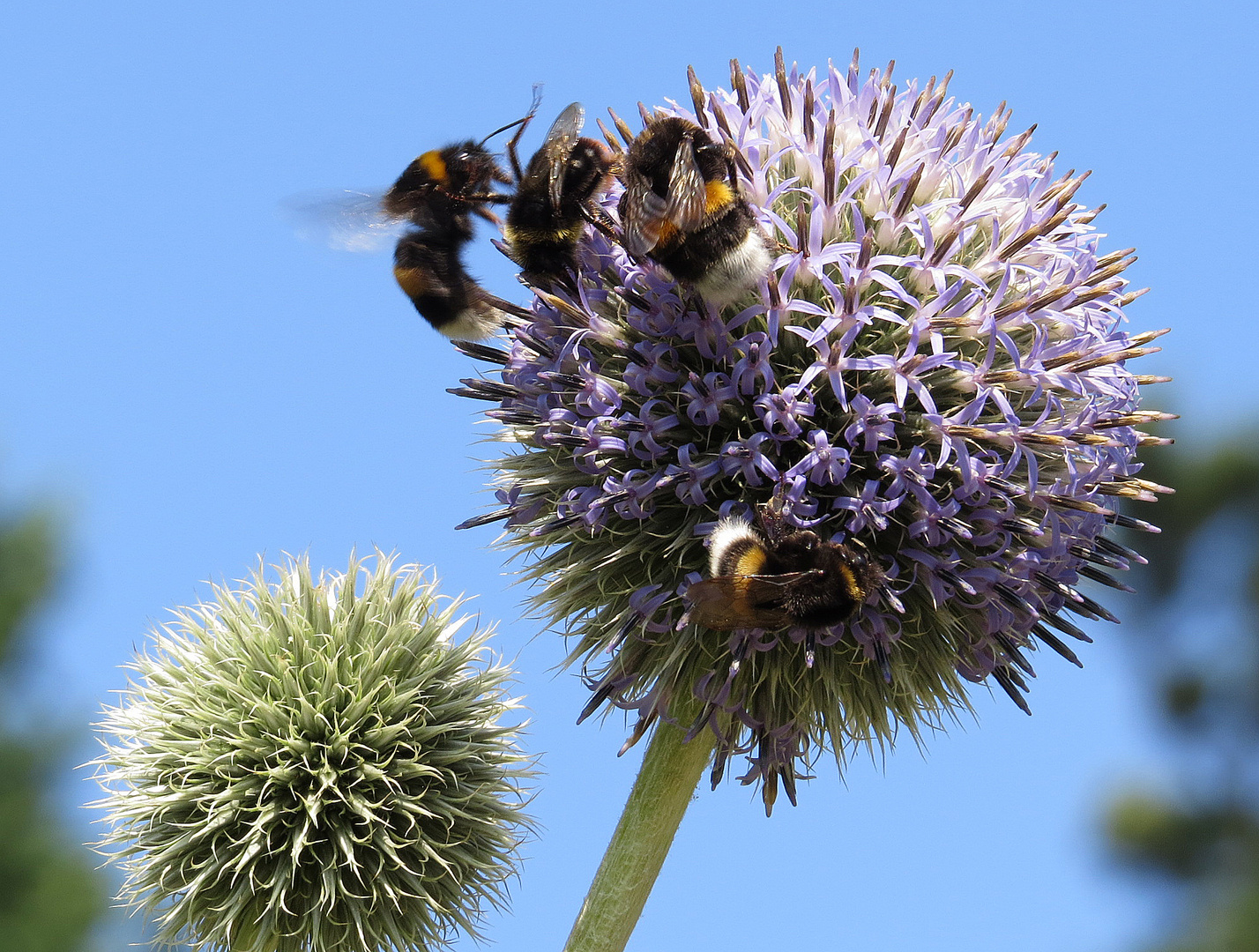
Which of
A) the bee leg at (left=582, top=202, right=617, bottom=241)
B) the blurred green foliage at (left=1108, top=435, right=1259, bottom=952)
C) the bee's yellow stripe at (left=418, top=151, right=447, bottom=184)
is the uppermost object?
the bee's yellow stripe at (left=418, top=151, right=447, bottom=184)

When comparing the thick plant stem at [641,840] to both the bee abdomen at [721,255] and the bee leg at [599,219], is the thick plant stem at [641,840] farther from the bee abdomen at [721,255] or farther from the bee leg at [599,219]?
the bee leg at [599,219]

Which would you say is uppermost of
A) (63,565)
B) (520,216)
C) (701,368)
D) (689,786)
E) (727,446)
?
(63,565)

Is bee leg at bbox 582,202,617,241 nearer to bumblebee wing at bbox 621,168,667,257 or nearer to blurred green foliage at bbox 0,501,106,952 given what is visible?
bumblebee wing at bbox 621,168,667,257

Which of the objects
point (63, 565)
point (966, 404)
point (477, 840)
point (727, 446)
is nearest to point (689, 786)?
point (477, 840)

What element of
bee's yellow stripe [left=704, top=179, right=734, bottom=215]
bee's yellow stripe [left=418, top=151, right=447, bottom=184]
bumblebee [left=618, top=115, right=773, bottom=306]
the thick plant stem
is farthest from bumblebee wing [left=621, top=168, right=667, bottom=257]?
the thick plant stem

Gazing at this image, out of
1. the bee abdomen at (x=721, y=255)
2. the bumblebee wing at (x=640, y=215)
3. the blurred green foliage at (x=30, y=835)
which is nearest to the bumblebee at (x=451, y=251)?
the bumblebee wing at (x=640, y=215)

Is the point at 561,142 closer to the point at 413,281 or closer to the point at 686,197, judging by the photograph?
the point at 686,197

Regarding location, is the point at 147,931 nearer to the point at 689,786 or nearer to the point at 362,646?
the point at 362,646

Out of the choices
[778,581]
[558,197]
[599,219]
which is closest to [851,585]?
[778,581]
